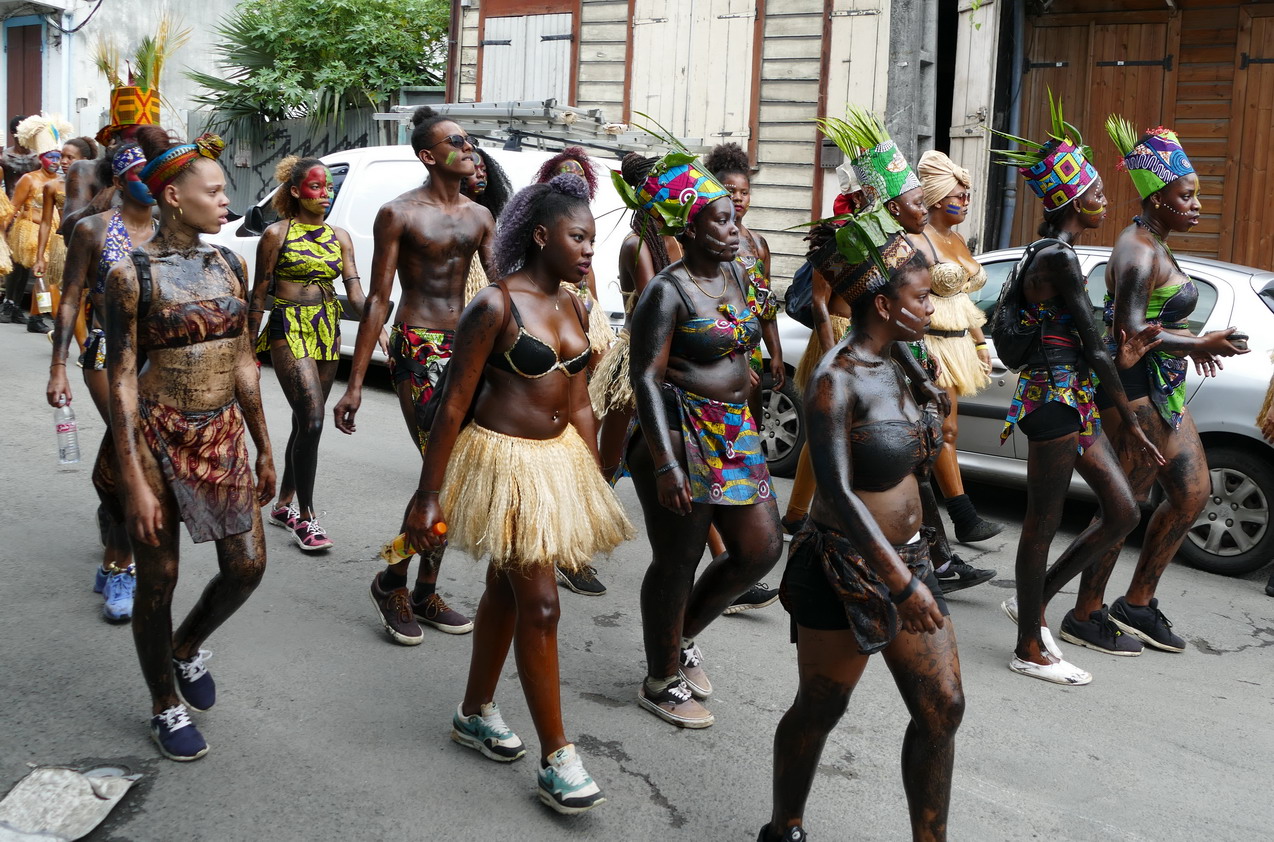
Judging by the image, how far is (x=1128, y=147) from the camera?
19.6 ft

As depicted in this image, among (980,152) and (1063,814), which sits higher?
(980,152)

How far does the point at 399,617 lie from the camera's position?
5223mm

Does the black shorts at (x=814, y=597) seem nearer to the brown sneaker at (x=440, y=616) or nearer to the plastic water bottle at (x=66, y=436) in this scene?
the brown sneaker at (x=440, y=616)

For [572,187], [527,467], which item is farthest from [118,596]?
[572,187]

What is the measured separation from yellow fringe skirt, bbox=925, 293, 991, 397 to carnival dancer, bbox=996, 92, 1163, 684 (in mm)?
1384

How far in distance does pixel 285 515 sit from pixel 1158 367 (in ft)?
14.6

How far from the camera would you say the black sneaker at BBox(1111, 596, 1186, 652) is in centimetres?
573

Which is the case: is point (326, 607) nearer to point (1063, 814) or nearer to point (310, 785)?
point (310, 785)

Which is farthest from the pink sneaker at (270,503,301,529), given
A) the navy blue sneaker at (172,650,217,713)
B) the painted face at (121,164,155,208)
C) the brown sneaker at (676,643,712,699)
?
the brown sneaker at (676,643,712,699)

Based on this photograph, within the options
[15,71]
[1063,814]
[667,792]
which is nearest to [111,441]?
[667,792]

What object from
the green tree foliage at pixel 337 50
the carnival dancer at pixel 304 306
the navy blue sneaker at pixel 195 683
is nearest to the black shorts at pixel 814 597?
the navy blue sneaker at pixel 195 683

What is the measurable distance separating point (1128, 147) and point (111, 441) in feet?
15.6

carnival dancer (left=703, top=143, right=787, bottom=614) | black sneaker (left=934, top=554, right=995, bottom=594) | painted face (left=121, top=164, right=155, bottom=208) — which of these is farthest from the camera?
black sneaker (left=934, top=554, right=995, bottom=594)

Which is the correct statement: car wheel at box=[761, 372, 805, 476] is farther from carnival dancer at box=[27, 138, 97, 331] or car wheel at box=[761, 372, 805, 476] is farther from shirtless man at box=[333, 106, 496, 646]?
carnival dancer at box=[27, 138, 97, 331]
